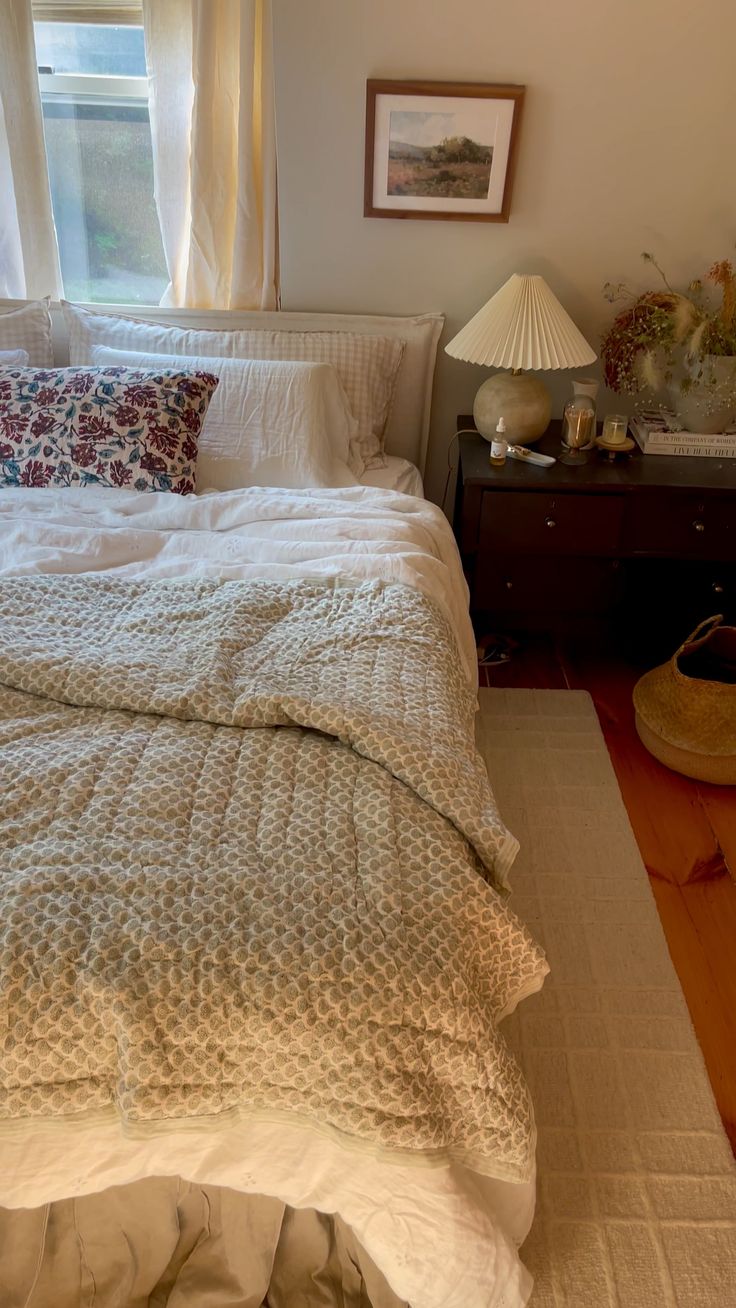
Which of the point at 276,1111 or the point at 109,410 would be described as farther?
the point at 109,410

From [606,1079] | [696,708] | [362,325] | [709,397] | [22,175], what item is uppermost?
[22,175]

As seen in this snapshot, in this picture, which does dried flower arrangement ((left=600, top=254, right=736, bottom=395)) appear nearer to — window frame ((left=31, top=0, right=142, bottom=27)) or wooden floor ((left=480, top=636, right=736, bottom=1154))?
wooden floor ((left=480, top=636, right=736, bottom=1154))

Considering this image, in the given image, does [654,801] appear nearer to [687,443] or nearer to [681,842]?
[681,842]

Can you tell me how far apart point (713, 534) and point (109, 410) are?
153cm

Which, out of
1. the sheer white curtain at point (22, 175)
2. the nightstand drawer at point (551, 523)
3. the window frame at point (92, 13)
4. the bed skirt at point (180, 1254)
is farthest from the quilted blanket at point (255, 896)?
the window frame at point (92, 13)

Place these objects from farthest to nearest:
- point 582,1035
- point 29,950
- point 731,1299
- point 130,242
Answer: point 130,242 → point 582,1035 → point 731,1299 → point 29,950

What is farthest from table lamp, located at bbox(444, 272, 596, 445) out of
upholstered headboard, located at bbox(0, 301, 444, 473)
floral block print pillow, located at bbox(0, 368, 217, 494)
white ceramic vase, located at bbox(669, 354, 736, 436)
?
floral block print pillow, located at bbox(0, 368, 217, 494)

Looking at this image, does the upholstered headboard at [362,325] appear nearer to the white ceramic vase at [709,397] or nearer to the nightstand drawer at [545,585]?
the nightstand drawer at [545,585]

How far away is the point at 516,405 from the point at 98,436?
1.05 m

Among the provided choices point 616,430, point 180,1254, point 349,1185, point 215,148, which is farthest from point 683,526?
point 180,1254

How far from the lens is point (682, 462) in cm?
242

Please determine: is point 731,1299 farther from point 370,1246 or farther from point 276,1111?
point 276,1111

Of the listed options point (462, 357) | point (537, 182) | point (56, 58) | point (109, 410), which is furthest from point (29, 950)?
point (56, 58)

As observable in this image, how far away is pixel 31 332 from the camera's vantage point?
249cm
